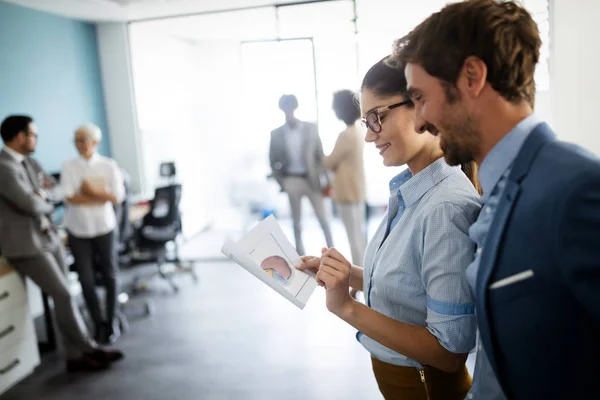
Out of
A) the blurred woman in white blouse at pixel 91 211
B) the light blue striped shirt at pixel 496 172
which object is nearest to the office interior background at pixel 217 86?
the blurred woman in white blouse at pixel 91 211

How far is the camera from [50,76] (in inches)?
176

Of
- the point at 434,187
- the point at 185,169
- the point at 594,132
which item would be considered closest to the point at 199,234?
the point at 185,169

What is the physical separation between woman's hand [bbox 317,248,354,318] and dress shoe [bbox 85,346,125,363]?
260cm

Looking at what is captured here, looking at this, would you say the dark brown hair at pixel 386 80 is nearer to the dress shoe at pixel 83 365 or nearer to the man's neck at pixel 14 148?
the man's neck at pixel 14 148

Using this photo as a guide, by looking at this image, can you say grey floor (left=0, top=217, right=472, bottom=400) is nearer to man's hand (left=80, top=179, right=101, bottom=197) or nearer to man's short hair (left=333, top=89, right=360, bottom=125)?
man's hand (left=80, top=179, right=101, bottom=197)

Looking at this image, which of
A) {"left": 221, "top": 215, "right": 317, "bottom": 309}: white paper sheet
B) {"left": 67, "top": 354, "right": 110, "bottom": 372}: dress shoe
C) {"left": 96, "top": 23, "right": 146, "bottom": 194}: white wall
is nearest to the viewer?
{"left": 221, "top": 215, "right": 317, "bottom": 309}: white paper sheet

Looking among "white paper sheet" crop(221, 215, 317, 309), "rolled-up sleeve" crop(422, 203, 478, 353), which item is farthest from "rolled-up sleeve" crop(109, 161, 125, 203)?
"rolled-up sleeve" crop(422, 203, 478, 353)

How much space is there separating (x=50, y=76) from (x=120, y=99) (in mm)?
916

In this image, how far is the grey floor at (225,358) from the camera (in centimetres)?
276

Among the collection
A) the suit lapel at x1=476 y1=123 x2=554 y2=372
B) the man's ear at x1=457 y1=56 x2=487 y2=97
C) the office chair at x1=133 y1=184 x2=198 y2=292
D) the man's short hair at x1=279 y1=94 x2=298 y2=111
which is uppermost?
the man's short hair at x1=279 y1=94 x2=298 y2=111

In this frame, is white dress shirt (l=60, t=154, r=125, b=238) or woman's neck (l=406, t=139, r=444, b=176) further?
white dress shirt (l=60, t=154, r=125, b=238)

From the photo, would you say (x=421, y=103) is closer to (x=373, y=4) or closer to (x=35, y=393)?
(x=35, y=393)

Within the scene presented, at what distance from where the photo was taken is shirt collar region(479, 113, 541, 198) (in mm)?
757

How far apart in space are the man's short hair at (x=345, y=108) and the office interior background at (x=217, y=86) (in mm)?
151
